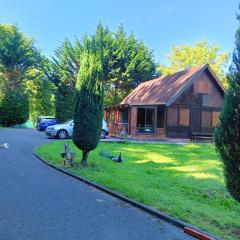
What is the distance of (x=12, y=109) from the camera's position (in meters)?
50.3

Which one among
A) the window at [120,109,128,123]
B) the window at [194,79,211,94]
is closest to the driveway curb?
the window at [194,79,211,94]

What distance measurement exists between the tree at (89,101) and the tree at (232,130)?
8.33m

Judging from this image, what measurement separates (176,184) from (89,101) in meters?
4.94

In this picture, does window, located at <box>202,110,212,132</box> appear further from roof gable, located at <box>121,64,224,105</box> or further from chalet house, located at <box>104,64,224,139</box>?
roof gable, located at <box>121,64,224,105</box>

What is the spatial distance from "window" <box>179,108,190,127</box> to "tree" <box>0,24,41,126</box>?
25931 mm

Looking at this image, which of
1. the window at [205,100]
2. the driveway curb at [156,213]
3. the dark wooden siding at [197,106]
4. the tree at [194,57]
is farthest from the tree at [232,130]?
the tree at [194,57]

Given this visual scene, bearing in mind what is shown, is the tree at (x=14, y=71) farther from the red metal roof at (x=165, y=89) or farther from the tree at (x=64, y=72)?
the red metal roof at (x=165, y=89)

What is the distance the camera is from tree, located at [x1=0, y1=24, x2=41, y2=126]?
1981 inches

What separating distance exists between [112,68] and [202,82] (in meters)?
18.7

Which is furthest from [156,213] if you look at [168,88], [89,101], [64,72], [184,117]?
[64,72]

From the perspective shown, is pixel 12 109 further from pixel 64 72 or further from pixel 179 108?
pixel 179 108

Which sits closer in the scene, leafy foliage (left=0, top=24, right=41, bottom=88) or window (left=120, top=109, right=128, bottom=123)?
window (left=120, top=109, right=128, bottom=123)

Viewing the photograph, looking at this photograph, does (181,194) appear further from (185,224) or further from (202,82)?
(202,82)

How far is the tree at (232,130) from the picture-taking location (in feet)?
21.1
